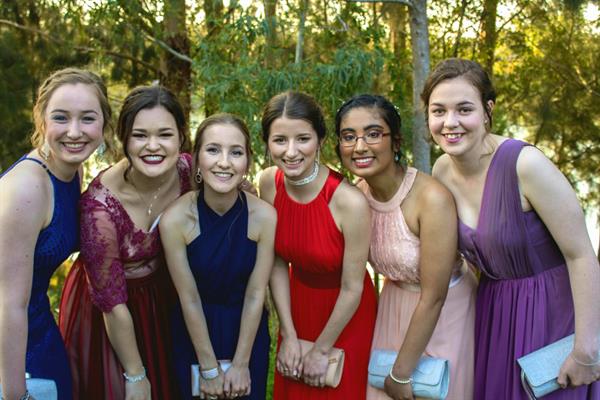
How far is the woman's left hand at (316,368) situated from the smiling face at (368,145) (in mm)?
850

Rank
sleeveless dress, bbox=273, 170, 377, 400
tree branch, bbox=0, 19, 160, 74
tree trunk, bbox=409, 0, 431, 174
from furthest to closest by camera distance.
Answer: tree branch, bbox=0, 19, 160, 74
tree trunk, bbox=409, 0, 431, 174
sleeveless dress, bbox=273, 170, 377, 400

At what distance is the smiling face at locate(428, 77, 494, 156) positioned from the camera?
9.39ft

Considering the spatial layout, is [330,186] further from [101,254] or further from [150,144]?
[101,254]

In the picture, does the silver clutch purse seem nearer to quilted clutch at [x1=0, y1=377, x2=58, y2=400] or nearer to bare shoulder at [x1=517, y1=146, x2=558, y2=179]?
quilted clutch at [x1=0, y1=377, x2=58, y2=400]

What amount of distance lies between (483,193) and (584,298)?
0.59m

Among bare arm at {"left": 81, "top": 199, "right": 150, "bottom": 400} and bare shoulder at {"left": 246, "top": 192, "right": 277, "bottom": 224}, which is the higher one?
bare shoulder at {"left": 246, "top": 192, "right": 277, "bottom": 224}

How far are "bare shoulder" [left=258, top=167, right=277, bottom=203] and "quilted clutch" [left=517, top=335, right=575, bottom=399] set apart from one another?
1.37 m

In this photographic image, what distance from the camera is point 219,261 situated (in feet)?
9.86

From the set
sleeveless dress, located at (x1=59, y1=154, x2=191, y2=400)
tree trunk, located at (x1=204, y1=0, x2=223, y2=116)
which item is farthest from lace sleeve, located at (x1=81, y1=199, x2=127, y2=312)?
tree trunk, located at (x1=204, y1=0, x2=223, y2=116)

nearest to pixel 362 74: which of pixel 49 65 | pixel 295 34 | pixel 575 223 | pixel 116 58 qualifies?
pixel 295 34

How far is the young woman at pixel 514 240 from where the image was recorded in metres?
2.74

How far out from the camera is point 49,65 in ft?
28.0

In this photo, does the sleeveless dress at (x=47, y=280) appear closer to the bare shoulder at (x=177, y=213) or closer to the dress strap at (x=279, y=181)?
the bare shoulder at (x=177, y=213)

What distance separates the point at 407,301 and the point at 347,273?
0.33 metres
